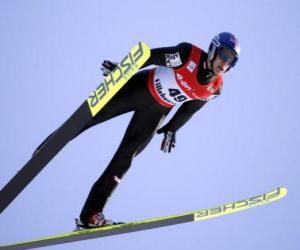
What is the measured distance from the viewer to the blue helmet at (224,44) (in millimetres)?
6894

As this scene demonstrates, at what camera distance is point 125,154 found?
7.27 m

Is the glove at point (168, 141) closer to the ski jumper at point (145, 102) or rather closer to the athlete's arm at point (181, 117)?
the athlete's arm at point (181, 117)

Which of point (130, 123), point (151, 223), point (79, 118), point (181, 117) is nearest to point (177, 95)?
point (181, 117)

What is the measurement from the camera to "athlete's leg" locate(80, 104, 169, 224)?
23.7 ft

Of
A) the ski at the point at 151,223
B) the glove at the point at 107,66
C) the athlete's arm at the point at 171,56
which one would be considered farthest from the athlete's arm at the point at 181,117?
the glove at the point at 107,66

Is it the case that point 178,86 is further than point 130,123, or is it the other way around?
point 130,123

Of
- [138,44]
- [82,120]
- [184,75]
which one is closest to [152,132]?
[184,75]

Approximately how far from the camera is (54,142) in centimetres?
614

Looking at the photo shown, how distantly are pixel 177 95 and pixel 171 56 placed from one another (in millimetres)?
621

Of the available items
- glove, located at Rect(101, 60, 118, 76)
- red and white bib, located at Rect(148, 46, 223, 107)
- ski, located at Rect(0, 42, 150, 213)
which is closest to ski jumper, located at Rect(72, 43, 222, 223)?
red and white bib, located at Rect(148, 46, 223, 107)

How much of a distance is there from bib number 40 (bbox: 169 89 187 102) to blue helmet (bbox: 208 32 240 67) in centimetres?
55

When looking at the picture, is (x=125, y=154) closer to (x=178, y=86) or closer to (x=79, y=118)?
(x=178, y=86)

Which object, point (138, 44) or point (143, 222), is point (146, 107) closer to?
point (143, 222)

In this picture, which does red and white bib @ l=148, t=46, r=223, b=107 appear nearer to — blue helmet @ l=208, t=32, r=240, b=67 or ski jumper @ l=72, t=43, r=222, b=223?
ski jumper @ l=72, t=43, r=222, b=223
